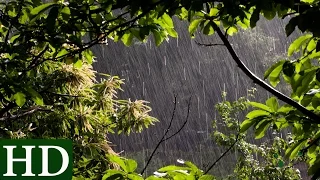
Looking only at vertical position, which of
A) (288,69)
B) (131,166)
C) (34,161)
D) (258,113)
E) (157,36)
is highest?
(157,36)

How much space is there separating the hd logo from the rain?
9.40 m

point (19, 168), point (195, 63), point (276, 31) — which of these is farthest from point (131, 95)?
point (19, 168)

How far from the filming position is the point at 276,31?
47.9ft

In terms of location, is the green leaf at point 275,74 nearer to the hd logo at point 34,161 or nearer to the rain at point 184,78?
the hd logo at point 34,161

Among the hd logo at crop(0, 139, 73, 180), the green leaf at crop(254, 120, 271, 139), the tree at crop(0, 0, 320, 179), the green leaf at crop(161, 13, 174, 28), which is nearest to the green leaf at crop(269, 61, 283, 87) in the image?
the tree at crop(0, 0, 320, 179)

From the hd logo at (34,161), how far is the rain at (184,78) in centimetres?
940

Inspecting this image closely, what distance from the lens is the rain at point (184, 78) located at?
1207cm

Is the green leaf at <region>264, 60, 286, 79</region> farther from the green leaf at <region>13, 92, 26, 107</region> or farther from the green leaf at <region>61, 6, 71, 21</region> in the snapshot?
the green leaf at <region>13, 92, 26, 107</region>

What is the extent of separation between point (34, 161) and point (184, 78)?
11.5 m

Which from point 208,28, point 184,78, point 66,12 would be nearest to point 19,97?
point 66,12

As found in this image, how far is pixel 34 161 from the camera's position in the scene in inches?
70.7

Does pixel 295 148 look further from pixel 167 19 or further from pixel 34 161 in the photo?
pixel 34 161

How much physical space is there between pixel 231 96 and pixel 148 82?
2.41m

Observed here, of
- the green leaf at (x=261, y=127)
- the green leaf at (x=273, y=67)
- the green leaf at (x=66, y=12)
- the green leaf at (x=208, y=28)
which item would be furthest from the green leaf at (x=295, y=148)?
the green leaf at (x=66, y=12)
